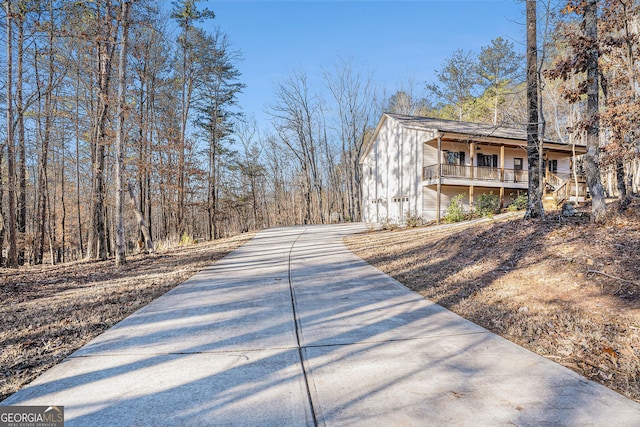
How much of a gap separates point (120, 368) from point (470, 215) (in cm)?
1636

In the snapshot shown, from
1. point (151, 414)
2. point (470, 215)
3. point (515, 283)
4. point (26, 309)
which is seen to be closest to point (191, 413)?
point (151, 414)

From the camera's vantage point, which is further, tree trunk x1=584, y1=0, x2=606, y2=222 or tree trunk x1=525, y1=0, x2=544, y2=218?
tree trunk x1=525, y1=0, x2=544, y2=218

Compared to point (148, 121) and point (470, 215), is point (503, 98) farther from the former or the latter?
point (148, 121)

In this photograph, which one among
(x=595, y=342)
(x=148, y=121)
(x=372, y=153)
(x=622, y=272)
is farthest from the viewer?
(x=372, y=153)

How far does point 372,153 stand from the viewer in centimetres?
2491

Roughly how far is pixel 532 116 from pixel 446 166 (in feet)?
31.8

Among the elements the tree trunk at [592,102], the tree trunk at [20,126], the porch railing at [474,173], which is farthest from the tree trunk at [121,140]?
the porch railing at [474,173]

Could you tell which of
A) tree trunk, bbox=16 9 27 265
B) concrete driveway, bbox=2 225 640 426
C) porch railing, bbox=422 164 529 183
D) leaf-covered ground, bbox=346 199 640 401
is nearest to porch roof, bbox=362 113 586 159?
porch railing, bbox=422 164 529 183

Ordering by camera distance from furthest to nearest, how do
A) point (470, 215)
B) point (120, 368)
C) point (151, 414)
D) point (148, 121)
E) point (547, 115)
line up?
1. point (547, 115)
2. point (148, 121)
3. point (470, 215)
4. point (120, 368)
5. point (151, 414)

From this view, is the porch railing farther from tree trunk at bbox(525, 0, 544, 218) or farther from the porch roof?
tree trunk at bbox(525, 0, 544, 218)

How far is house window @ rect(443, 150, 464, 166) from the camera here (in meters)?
19.2

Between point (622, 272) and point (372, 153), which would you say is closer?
point (622, 272)

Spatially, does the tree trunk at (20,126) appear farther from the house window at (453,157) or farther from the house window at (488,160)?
the house window at (488,160)

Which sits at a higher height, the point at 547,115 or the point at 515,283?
the point at 547,115
